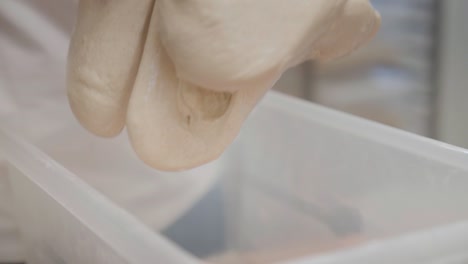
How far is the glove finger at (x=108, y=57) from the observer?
0.97 ft

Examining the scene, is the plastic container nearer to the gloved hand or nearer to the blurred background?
the gloved hand

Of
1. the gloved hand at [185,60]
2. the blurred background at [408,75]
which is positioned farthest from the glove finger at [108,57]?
the blurred background at [408,75]

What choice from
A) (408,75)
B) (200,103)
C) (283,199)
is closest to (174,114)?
(200,103)

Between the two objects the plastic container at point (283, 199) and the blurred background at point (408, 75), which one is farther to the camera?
the blurred background at point (408, 75)

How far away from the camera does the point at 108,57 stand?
30cm

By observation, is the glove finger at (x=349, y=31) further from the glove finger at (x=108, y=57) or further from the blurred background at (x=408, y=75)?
the blurred background at (x=408, y=75)

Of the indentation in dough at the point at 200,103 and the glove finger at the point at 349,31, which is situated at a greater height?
the glove finger at the point at 349,31

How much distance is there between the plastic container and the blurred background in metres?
0.46

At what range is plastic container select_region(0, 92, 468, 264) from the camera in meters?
0.31

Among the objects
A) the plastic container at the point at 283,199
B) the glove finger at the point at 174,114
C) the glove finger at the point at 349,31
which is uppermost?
the glove finger at the point at 349,31

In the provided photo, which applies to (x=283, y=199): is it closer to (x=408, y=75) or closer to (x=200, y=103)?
(x=200, y=103)

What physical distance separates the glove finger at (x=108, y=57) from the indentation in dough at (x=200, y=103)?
25mm

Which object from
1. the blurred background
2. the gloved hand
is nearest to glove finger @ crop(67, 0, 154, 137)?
the gloved hand

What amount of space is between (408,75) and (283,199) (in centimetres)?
61
